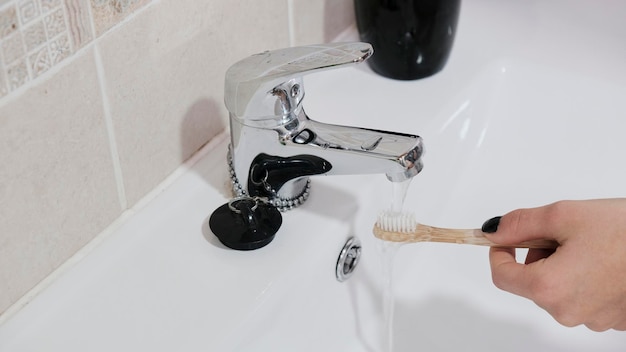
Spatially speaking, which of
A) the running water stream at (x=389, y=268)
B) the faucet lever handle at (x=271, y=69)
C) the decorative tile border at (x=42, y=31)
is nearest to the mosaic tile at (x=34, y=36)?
the decorative tile border at (x=42, y=31)

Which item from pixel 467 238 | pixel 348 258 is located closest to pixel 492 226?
pixel 467 238

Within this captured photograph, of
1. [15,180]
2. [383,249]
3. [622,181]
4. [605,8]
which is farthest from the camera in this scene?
[605,8]

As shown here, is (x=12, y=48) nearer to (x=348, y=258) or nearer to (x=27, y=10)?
(x=27, y=10)

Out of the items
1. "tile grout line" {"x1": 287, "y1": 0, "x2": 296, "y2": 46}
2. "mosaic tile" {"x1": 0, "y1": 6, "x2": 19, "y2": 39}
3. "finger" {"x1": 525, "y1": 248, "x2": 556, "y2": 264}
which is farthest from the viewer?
"tile grout line" {"x1": 287, "y1": 0, "x2": 296, "y2": 46}

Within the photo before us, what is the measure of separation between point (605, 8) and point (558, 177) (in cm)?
24

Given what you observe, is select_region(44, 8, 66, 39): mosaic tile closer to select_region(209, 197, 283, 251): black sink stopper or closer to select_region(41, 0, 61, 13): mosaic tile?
select_region(41, 0, 61, 13): mosaic tile

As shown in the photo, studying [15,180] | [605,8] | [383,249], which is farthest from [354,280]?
[605,8]

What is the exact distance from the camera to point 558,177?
0.79 m

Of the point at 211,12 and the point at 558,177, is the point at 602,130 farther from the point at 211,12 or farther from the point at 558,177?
the point at 211,12

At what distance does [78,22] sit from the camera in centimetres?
54

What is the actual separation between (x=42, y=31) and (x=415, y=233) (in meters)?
0.28

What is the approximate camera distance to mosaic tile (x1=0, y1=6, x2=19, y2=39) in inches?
19.1

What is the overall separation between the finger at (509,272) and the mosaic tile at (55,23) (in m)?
0.32


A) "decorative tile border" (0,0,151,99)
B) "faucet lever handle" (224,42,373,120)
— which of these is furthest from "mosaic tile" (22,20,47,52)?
"faucet lever handle" (224,42,373,120)
